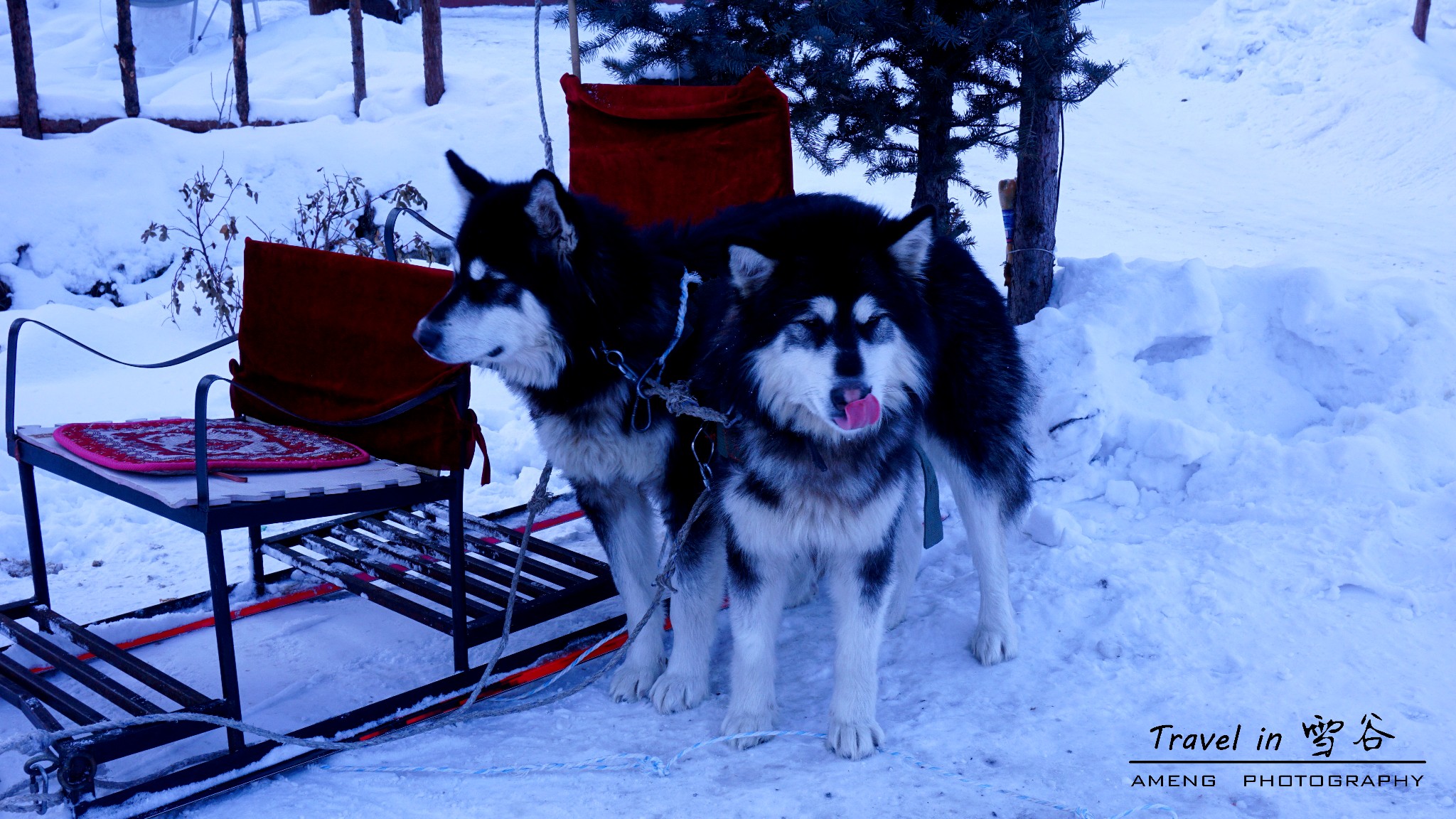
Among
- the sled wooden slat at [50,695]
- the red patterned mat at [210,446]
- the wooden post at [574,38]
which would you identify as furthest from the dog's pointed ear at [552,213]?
the wooden post at [574,38]

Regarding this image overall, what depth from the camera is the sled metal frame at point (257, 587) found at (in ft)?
7.46

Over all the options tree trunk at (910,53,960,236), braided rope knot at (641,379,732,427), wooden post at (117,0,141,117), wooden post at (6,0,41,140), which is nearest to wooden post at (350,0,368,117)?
wooden post at (117,0,141,117)

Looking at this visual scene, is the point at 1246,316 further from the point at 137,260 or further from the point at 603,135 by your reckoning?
the point at 137,260

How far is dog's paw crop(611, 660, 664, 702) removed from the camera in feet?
9.22

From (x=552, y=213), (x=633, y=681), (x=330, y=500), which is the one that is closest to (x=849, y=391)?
(x=552, y=213)

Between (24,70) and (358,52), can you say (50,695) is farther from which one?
(358,52)

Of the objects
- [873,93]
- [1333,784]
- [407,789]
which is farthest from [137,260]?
[1333,784]

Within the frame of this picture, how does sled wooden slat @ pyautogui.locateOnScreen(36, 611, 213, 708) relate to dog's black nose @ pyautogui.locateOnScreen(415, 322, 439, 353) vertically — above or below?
below

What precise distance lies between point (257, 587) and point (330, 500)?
4.42ft

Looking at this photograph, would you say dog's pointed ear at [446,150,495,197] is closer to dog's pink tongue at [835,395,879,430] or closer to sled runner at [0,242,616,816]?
sled runner at [0,242,616,816]

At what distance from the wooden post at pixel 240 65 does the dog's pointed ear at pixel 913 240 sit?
11.4 metres

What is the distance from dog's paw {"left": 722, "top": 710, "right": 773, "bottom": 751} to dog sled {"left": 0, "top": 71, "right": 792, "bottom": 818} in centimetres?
55

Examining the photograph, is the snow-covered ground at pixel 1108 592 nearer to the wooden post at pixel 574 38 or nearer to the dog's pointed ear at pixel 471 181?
the dog's pointed ear at pixel 471 181

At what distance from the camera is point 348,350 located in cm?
296
